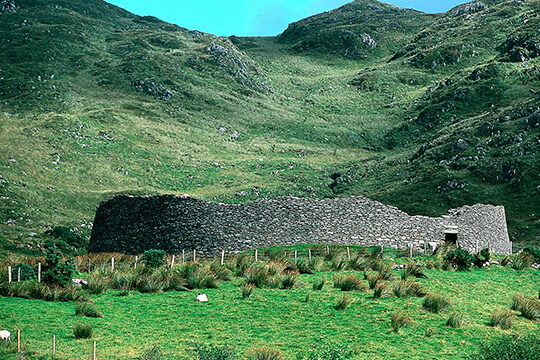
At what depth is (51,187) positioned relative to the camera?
189ft

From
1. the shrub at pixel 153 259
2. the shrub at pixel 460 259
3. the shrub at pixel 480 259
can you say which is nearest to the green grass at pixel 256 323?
the shrub at pixel 153 259

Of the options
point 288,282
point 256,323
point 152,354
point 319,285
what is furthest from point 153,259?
point 152,354

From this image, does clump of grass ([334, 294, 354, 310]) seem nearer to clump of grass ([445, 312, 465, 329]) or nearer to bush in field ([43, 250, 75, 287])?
clump of grass ([445, 312, 465, 329])

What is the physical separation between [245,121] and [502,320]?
78.0 meters

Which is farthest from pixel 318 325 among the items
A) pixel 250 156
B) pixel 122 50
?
pixel 122 50

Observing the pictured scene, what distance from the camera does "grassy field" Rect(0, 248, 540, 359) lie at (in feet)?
45.1

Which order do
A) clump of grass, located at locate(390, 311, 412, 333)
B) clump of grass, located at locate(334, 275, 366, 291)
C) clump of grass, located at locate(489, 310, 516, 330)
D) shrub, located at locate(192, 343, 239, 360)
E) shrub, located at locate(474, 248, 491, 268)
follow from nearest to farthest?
shrub, located at locate(192, 343, 239, 360) < clump of grass, located at locate(390, 311, 412, 333) < clump of grass, located at locate(489, 310, 516, 330) < clump of grass, located at locate(334, 275, 366, 291) < shrub, located at locate(474, 248, 491, 268)

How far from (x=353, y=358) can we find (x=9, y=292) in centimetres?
1140

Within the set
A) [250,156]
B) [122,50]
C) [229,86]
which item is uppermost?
[122,50]

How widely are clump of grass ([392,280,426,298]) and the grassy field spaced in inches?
10.2

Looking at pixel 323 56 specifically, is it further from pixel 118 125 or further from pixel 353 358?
Answer: pixel 353 358

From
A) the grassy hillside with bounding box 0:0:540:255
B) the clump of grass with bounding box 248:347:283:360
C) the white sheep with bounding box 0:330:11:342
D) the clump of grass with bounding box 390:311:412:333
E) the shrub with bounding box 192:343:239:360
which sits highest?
the grassy hillside with bounding box 0:0:540:255


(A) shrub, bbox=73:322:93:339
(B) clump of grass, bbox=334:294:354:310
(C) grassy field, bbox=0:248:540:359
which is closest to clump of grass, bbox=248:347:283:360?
(C) grassy field, bbox=0:248:540:359

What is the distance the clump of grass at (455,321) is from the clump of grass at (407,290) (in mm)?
3031
